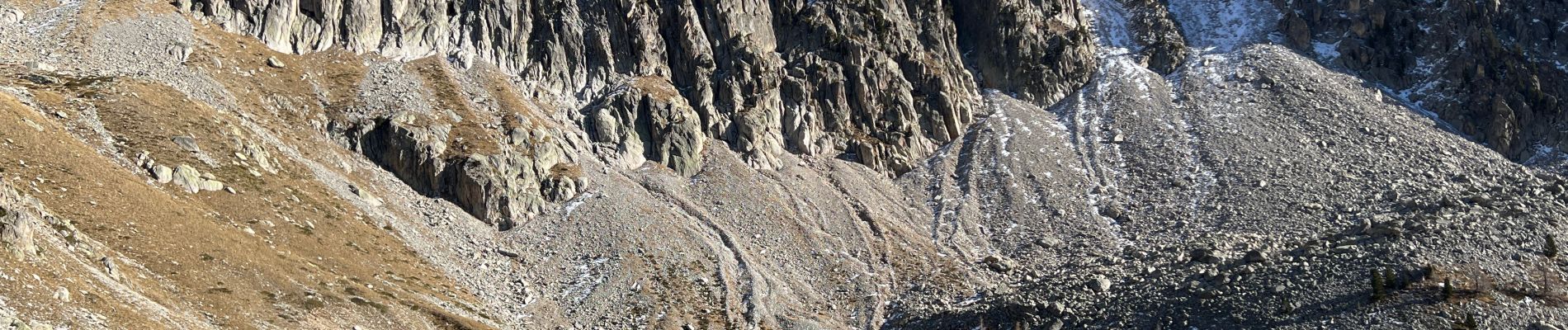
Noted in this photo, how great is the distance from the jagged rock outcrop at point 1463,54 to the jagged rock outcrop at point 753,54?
19.3 metres

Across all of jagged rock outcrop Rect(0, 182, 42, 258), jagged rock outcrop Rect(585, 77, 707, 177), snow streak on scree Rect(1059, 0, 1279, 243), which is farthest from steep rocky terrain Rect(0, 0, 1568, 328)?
snow streak on scree Rect(1059, 0, 1279, 243)

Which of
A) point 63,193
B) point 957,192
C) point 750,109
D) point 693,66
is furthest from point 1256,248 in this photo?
point 63,193

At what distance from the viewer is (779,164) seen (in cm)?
8231

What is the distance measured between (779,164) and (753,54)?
31.5 feet

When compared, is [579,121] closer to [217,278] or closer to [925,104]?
[925,104]

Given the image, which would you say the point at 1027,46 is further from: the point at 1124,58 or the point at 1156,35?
the point at 1156,35

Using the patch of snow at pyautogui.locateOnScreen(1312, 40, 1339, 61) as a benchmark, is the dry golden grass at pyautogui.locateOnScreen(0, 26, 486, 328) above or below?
below

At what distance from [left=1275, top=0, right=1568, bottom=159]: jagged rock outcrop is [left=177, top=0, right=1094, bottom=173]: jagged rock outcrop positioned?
63.4 ft

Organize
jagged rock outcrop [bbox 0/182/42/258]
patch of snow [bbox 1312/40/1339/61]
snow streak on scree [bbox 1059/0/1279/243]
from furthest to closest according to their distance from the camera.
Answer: patch of snow [bbox 1312/40/1339/61]
snow streak on scree [bbox 1059/0/1279/243]
jagged rock outcrop [bbox 0/182/42/258]

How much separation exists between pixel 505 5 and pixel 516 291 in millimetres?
27597

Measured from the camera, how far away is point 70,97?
6431 cm

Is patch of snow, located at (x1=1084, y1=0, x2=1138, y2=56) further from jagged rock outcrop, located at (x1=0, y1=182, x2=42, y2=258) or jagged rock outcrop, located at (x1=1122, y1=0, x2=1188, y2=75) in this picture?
jagged rock outcrop, located at (x1=0, y1=182, x2=42, y2=258)

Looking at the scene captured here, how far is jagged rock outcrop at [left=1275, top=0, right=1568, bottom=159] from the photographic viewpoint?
283ft

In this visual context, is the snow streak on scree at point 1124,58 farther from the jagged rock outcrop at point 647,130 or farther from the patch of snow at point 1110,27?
the jagged rock outcrop at point 647,130
